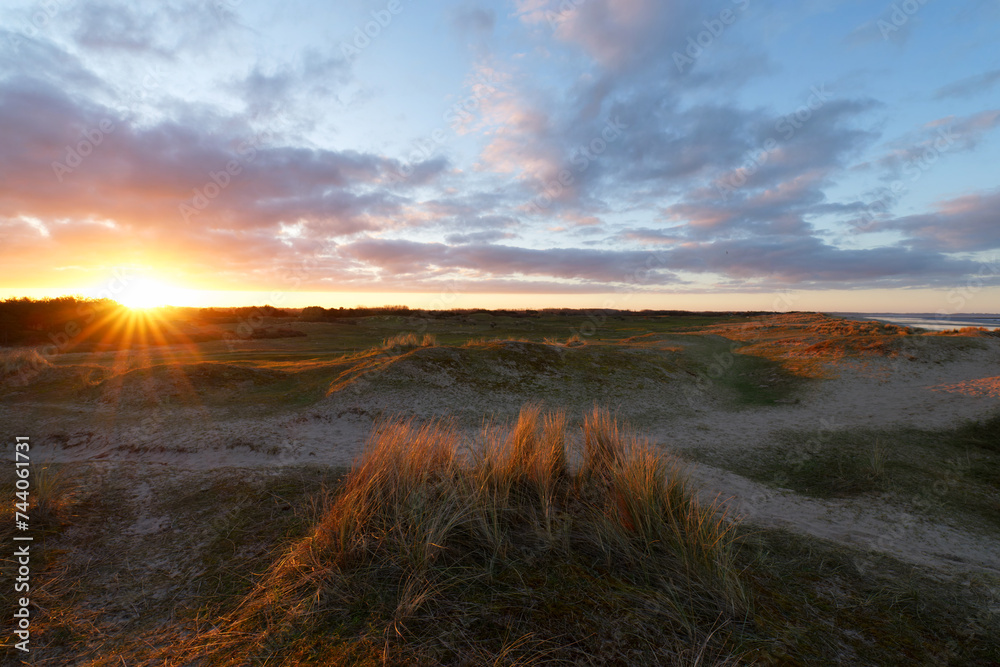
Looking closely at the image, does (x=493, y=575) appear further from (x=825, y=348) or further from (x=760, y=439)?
(x=825, y=348)

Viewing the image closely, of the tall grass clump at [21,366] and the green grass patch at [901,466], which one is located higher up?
the tall grass clump at [21,366]

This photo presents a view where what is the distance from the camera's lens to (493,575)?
363 cm

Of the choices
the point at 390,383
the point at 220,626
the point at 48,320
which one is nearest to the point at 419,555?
the point at 220,626

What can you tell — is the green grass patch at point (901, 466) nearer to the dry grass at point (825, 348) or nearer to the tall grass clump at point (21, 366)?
the dry grass at point (825, 348)

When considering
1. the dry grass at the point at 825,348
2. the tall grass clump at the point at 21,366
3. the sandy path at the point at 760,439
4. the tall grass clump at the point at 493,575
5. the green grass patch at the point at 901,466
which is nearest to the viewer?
the tall grass clump at the point at 493,575

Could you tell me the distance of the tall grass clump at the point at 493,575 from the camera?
9.64ft

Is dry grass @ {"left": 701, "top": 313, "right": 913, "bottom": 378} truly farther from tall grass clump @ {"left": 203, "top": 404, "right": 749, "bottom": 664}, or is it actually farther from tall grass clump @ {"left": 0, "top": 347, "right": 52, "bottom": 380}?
tall grass clump @ {"left": 0, "top": 347, "right": 52, "bottom": 380}

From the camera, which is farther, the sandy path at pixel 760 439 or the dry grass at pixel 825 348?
the dry grass at pixel 825 348

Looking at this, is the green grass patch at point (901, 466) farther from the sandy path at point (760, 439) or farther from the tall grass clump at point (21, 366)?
the tall grass clump at point (21, 366)

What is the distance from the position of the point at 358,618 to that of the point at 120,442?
32.0 feet

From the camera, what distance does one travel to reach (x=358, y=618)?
3.18 metres

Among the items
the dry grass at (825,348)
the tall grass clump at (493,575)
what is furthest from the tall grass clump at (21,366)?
the dry grass at (825,348)

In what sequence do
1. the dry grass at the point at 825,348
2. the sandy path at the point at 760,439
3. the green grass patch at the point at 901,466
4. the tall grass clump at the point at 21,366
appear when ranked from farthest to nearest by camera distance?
the dry grass at the point at 825,348
the tall grass clump at the point at 21,366
the green grass patch at the point at 901,466
the sandy path at the point at 760,439

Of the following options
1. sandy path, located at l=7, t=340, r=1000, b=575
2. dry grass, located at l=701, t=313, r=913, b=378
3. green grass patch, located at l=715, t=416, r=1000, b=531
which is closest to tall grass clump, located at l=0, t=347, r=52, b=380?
sandy path, located at l=7, t=340, r=1000, b=575
